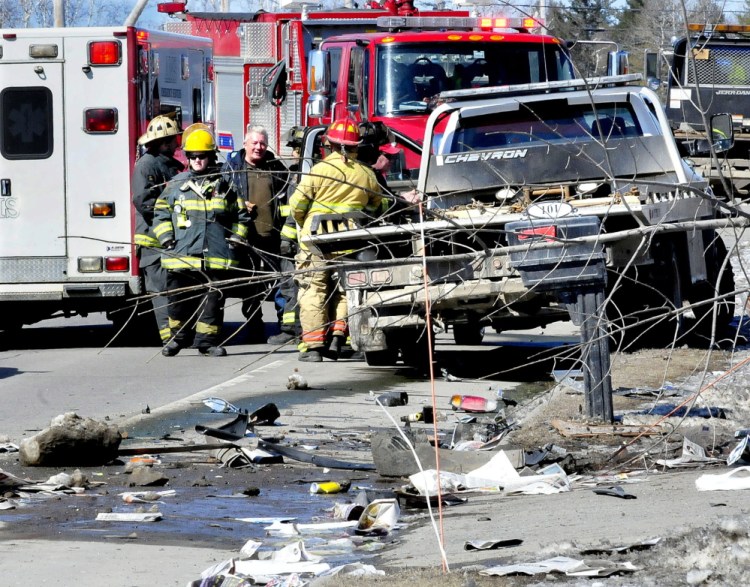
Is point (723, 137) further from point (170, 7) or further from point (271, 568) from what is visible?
point (170, 7)

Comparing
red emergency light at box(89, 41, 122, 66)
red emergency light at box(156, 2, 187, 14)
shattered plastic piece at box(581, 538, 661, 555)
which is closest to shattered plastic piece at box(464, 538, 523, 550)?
shattered plastic piece at box(581, 538, 661, 555)

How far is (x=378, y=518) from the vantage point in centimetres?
575

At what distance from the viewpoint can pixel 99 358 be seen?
1215 cm

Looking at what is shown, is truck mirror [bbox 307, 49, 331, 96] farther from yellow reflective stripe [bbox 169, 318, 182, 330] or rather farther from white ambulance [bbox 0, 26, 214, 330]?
yellow reflective stripe [bbox 169, 318, 182, 330]

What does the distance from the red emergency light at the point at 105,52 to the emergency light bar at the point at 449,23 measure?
110 inches

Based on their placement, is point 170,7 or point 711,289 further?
point 170,7

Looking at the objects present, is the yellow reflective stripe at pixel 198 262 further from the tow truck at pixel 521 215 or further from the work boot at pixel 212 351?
the tow truck at pixel 521 215

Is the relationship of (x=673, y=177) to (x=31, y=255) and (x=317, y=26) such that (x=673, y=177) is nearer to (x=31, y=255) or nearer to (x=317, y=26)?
(x=31, y=255)

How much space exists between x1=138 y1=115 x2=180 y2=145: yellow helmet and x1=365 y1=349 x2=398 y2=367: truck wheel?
282cm

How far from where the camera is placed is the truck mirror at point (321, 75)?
14.0 meters

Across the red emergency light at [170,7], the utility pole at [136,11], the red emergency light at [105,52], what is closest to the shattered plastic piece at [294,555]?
the red emergency light at [105,52]

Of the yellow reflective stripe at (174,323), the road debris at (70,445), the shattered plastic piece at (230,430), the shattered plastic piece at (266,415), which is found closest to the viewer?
the road debris at (70,445)

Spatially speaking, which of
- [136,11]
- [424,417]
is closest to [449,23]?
[424,417]

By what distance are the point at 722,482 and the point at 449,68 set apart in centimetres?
829
